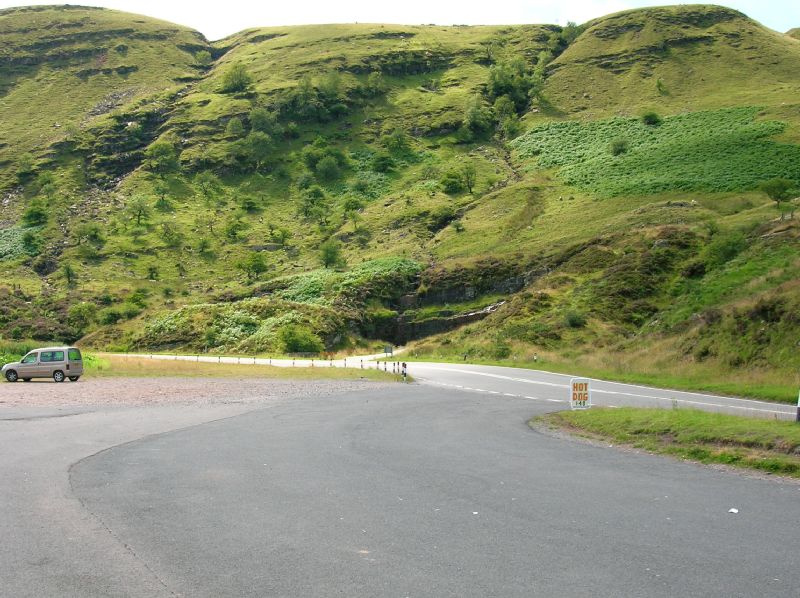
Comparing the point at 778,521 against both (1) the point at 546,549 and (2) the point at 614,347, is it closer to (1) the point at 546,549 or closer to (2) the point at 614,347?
(1) the point at 546,549

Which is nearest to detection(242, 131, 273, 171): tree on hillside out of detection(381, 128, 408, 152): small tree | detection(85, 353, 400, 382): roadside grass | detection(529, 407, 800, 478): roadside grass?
detection(381, 128, 408, 152): small tree

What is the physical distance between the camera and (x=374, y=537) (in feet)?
23.4

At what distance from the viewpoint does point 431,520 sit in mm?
7758

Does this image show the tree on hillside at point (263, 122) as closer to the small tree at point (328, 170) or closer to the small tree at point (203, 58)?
the small tree at point (328, 170)

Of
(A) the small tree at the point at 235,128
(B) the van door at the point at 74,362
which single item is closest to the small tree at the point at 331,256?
(B) the van door at the point at 74,362

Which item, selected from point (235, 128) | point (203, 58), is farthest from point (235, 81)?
point (203, 58)

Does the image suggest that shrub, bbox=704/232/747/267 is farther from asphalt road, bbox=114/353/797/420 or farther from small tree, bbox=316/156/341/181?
small tree, bbox=316/156/341/181

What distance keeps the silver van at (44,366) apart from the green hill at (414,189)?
84.1 ft

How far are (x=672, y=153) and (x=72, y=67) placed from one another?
416 ft

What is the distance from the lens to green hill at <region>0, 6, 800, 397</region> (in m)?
47.2

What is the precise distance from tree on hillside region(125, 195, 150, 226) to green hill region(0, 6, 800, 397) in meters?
0.46

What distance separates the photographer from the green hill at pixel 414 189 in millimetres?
47156

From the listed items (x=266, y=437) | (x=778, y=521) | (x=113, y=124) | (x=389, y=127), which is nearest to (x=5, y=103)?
(x=113, y=124)

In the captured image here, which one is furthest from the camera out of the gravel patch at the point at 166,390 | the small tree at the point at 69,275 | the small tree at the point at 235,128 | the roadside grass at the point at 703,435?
the small tree at the point at 235,128
